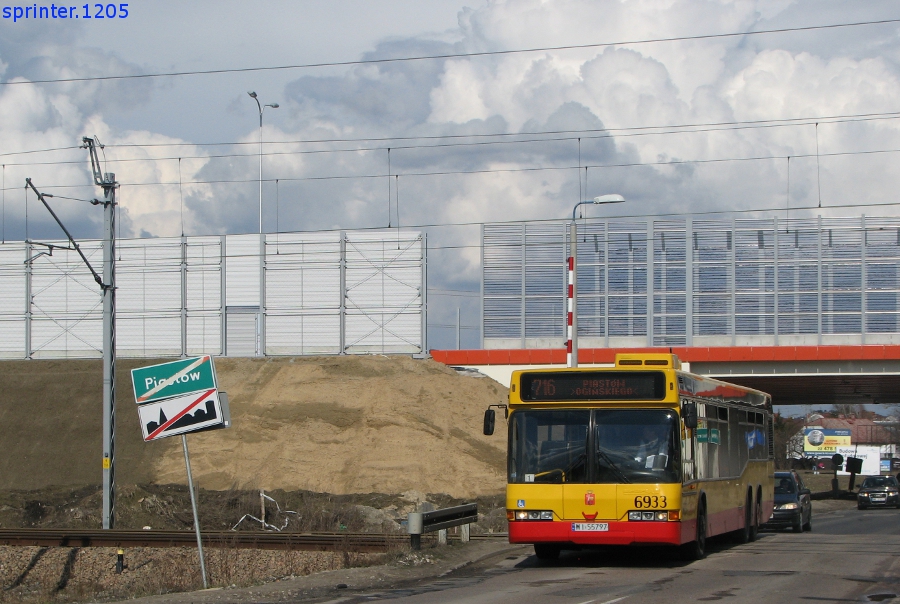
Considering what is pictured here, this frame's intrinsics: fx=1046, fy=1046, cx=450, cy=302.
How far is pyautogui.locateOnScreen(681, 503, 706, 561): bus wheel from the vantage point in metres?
16.5

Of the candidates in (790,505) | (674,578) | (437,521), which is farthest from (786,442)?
(674,578)

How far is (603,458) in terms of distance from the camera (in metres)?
15.2

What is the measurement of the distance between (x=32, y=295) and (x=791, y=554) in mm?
45284

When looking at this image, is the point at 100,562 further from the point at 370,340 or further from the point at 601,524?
the point at 370,340

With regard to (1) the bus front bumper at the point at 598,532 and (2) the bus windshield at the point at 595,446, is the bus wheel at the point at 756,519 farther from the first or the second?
(2) the bus windshield at the point at 595,446

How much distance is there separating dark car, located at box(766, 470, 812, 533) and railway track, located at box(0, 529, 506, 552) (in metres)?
7.77

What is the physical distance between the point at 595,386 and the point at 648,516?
2.04 meters

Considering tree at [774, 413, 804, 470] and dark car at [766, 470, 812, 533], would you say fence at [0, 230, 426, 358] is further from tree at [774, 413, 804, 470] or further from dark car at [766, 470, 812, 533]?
tree at [774, 413, 804, 470]

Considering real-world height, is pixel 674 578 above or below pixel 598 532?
below

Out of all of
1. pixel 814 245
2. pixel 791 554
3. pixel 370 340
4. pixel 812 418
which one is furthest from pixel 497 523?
pixel 812 418

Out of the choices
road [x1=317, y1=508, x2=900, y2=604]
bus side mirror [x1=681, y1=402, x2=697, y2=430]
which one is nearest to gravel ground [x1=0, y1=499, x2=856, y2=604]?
road [x1=317, y1=508, x2=900, y2=604]

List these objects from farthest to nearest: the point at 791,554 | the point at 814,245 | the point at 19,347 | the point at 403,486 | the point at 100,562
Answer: the point at 19,347
the point at 814,245
the point at 403,486
the point at 100,562
the point at 791,554

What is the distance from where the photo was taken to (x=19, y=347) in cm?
5366

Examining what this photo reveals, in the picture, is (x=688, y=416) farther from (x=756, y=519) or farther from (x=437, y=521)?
(x=756, y=519)
